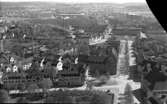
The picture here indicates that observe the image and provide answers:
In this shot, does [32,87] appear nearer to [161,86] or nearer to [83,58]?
[161,86]

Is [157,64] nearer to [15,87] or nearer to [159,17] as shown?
[15,87]

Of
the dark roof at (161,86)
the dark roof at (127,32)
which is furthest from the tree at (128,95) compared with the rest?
the dark roof at (127,32)

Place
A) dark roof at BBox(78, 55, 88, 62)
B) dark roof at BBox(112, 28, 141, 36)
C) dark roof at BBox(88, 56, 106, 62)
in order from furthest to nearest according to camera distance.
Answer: dark roof at BBox(112, 28, 141, 36), dark roof at BBox(78, 55, 88, 62), dark roof at BBox(88, 56, 106, 62)

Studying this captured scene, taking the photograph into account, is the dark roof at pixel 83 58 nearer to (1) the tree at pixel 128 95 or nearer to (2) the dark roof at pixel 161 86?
(1) the tree at pixel 128 95

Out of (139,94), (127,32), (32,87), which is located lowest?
(139,94)

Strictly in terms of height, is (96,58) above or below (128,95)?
above

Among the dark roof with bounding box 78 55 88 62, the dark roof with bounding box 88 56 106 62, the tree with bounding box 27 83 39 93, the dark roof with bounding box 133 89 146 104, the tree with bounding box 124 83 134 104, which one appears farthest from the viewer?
the dark roof with bounding box 78 55 88 62

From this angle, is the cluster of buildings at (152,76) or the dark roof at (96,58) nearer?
the cluster of buildings at (152,76)

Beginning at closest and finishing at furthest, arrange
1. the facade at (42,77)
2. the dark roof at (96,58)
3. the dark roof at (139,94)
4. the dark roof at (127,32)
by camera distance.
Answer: the dark roof at (139,94) < the facade at (42,77) < the dark roof at (96,58) < the dark roof at (127,32)

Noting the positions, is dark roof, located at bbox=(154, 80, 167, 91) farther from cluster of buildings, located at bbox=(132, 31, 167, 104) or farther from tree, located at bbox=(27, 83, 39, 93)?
tree, located at bbox=(27, 83, 39, 93)

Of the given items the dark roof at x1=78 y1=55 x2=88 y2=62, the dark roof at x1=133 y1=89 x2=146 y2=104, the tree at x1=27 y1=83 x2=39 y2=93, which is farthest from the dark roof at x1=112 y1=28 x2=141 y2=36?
the tree at x1=27 y1=83 x2=39 y2=93

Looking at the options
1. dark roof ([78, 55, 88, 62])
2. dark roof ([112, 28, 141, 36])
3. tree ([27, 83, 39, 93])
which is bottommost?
tree ([27, 83, 39, 93])

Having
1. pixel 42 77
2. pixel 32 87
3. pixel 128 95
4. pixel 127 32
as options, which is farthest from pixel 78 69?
pixel 127 32

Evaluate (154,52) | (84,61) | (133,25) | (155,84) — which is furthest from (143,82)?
(133,25)
